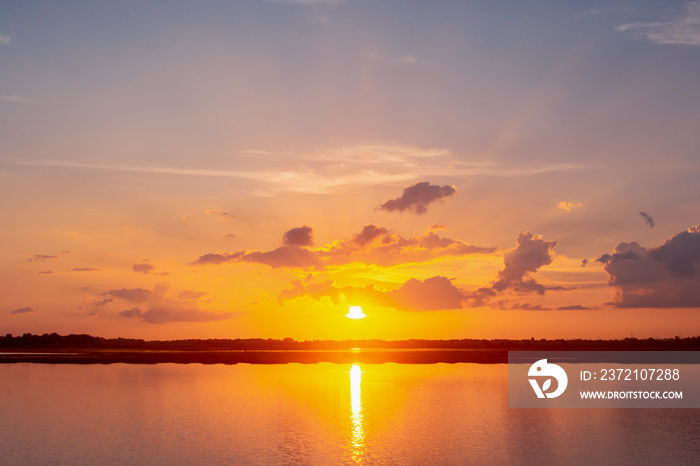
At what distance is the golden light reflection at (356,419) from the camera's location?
31.5 meters

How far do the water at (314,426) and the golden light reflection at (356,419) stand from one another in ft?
0.30

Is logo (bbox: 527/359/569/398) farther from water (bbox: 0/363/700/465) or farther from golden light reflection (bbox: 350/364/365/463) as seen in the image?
golden light reflection (bbox: 350/364/365/463)

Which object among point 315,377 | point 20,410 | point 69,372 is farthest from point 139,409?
point 69,372

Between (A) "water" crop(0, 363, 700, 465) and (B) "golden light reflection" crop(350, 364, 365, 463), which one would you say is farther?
(B) "golden light reflection" crop(350, 364, 365, 463)

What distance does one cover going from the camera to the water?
30.4 meters

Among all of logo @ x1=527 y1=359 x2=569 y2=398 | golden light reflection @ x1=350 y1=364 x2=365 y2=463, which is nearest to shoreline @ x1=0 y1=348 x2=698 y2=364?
logo @ x1=527 y1=359 x2=569 y2=398

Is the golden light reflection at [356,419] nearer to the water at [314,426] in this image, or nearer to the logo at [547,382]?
the water at [314,426]

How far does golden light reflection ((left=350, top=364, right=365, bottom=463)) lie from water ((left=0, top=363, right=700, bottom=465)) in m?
0.09

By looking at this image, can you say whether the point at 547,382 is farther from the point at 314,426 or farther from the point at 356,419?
the point at 314,426

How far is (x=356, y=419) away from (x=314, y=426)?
4.01 meters

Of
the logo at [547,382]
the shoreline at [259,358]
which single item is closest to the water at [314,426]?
the logo at [547,382]

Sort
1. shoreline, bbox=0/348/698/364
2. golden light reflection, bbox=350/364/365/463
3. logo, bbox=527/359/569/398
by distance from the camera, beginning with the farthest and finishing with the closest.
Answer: shoreline, bbox=0/348/698/364 → logo, bbox=527/359/569/398 → golden light reflection, bbox=350/364/365/463

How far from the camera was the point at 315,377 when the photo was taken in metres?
73.6

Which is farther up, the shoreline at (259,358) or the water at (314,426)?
the water at (314,426)
